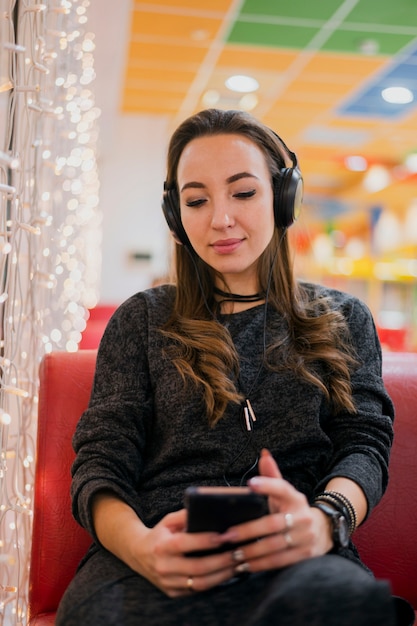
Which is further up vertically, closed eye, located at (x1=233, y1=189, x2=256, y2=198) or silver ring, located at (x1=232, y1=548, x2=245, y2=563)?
closed eye, located at (x1=233, y1=189, x2=256, y2=198)

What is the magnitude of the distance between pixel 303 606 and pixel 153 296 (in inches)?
27.3

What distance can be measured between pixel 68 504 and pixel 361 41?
165 inches

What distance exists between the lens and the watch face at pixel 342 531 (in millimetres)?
1039

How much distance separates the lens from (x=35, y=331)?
5.16 feet

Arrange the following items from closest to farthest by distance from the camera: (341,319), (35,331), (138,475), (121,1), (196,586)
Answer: (196,586)
(138,475)
(341,319)
(35,331)
(121,1)

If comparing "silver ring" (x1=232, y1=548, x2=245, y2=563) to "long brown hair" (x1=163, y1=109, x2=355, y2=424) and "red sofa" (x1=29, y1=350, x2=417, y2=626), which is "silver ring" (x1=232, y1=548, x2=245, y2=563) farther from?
"red sofa" (x1=29, y1=350, x2=417, y2=626)

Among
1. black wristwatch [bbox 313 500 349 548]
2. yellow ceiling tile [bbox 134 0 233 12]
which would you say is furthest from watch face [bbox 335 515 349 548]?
yellow ceiling tile [bbox 134 0 233 12]

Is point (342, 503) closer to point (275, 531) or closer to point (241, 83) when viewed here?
point (275, 531)

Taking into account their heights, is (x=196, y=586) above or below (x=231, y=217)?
below

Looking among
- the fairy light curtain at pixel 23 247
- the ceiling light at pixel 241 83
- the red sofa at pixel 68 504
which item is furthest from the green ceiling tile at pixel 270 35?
the red sofa at pixel 68 504

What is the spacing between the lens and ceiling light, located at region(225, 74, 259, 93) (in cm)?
553

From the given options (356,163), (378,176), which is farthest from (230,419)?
(378,176)

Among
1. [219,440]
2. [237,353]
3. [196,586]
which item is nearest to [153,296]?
[237,353]

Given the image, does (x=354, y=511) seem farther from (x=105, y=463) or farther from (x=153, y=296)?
(x=153, y=296)
